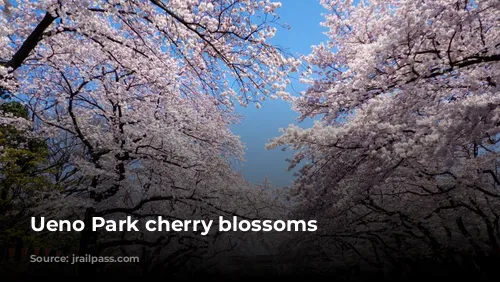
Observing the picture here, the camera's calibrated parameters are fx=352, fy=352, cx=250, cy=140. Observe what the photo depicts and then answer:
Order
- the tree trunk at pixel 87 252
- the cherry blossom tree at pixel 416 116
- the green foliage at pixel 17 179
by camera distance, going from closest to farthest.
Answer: the cherry blossom tree at pixel 416 116
the tree trunk at pixel 87 252
the green foliage at pixel 17 179

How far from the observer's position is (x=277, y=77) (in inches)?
211

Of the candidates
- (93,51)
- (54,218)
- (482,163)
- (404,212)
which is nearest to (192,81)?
(93,51)

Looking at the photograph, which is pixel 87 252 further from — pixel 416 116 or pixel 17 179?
pixel 416 116

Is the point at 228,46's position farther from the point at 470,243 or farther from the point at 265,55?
the point at 470,243

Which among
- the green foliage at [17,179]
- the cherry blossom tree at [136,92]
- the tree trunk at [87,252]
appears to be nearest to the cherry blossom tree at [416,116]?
the cherry blossom tree at [136,92]

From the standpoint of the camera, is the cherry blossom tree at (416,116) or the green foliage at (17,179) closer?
the cherry blossom tree at (416,116)

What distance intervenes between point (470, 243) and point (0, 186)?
598 inches

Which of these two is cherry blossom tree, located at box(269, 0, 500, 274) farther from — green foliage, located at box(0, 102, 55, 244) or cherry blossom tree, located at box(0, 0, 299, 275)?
green foliage, located at box(0, 102, 55, 244)

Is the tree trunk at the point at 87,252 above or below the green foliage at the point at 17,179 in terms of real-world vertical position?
below

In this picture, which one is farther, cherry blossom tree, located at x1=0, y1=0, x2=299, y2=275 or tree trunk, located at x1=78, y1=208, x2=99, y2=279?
tree trunk, located at x1=78, y1=208, x2=99, y2=279

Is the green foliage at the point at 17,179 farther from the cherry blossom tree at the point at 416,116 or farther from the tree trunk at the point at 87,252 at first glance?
the cherry blossom tree at the point at 416,116

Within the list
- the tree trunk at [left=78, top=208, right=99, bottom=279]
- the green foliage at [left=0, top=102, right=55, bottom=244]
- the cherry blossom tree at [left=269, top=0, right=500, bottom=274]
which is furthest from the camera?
the green foliage at [left=0, top=102, right=55, bottom=244]

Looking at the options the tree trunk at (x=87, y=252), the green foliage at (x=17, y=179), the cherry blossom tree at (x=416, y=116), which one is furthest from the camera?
the green foliage at (x=17, y=179)

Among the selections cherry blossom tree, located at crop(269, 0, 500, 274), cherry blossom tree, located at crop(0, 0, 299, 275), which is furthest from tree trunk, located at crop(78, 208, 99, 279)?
cherry blossom tree, located at crop(269, 0, 500, 274)
